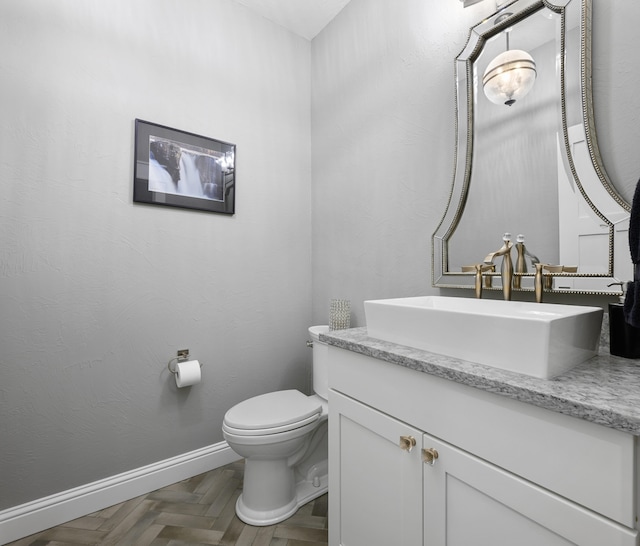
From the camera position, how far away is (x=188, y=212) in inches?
73.5

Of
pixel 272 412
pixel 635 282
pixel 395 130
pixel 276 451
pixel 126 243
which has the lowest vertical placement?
pixel 276 451

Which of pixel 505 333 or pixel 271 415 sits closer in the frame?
pixel 505 333

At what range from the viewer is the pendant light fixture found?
123 cm

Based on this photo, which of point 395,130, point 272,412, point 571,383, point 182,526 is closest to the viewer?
point 571,383

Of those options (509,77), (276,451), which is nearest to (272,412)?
(276,451)

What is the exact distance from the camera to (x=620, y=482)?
Result: 1.87ft

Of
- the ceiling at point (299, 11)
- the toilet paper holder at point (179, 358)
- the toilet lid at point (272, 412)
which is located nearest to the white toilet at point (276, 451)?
the toilet lid at point (272, 412)

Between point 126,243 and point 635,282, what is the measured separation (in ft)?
6.39

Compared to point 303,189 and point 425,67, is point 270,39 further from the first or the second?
point 425,67

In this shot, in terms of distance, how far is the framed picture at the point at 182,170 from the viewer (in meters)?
1.71

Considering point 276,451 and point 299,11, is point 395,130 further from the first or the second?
point 276,451

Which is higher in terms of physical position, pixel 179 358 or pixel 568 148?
pixel 568 148

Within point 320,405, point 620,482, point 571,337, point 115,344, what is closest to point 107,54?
point 115,344

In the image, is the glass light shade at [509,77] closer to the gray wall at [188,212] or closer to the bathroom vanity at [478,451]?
the gray wall at [188,212]
